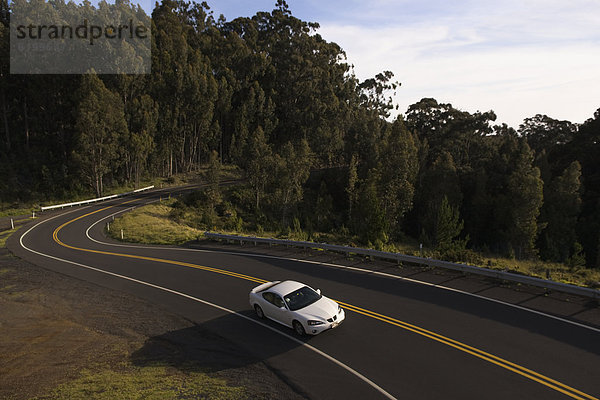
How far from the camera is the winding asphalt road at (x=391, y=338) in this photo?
30.1ft

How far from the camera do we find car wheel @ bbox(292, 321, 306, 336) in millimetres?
12077

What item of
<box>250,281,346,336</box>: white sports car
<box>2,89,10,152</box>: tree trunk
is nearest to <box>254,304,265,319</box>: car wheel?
<box>250,281,346,336</box>: white sports car

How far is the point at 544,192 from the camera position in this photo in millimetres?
48562

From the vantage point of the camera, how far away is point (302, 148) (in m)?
52.0

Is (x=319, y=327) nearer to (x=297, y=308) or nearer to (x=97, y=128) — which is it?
(x=297, y=308)

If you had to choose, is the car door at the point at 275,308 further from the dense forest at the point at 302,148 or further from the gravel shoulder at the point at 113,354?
the dense forest at the point at 302,148

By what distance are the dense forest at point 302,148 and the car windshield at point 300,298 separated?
752 inches

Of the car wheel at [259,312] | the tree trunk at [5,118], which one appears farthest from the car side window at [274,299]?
the tree trunk at [5,118]

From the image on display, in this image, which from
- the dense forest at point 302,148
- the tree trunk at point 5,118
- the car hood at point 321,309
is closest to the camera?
the car hood at point 321,309

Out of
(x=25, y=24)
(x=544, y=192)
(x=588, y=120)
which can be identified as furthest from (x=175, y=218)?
(x=588, y=120)

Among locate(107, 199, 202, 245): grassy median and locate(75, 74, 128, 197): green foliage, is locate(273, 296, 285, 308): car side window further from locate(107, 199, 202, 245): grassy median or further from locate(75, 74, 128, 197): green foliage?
locate(75, 74, 128, 197): green foliage

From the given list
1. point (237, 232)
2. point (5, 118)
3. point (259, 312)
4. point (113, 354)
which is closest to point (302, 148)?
point (237, 232)

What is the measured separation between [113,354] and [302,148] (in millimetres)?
42722

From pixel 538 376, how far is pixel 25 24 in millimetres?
76060
